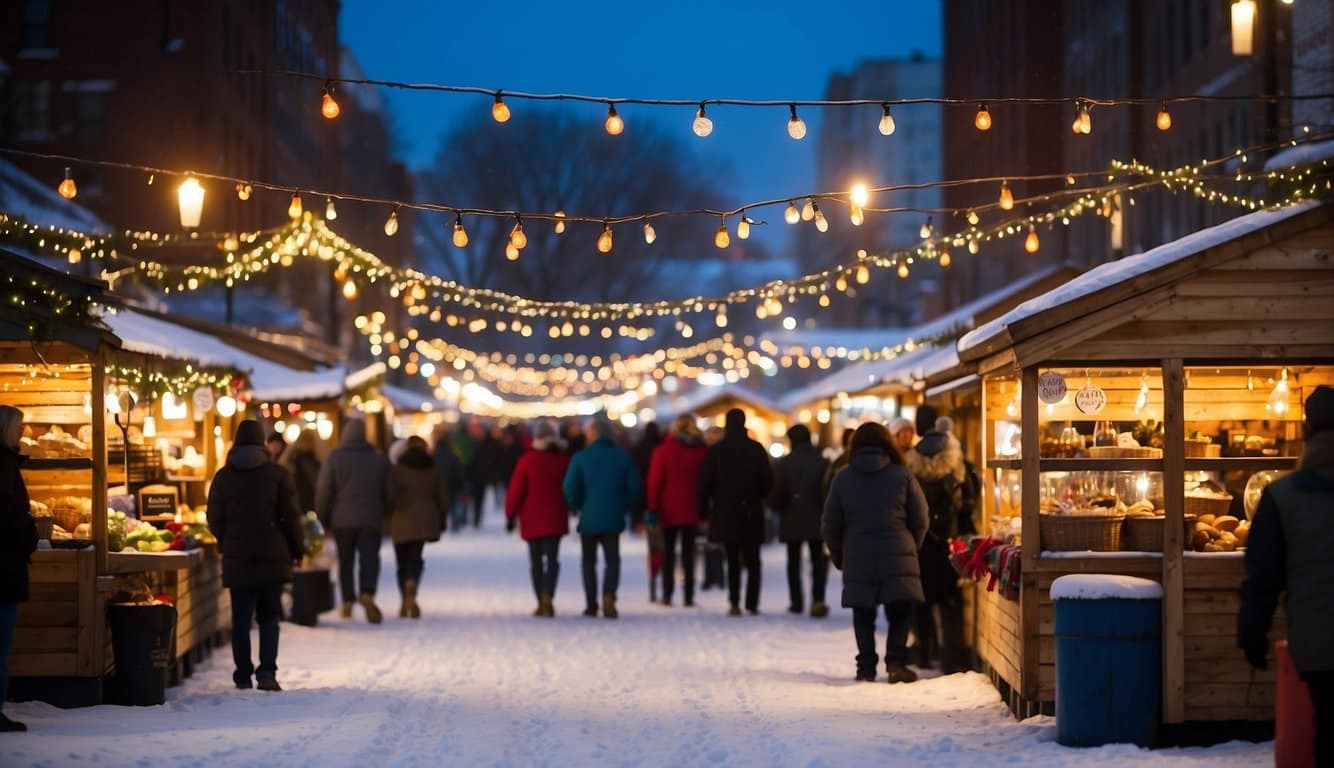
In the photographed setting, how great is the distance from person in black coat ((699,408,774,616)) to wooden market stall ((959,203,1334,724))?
7143 millimetres

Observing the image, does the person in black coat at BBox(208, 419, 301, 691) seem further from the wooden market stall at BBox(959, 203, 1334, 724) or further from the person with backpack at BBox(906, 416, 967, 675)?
the wooden market stall at BBox(959, 203, 1334, 724)

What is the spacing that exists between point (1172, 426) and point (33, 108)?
123ft

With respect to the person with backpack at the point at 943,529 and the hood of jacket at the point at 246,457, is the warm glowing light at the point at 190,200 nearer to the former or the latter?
the hood of jacket at the point at 246,457

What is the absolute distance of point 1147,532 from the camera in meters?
12.0

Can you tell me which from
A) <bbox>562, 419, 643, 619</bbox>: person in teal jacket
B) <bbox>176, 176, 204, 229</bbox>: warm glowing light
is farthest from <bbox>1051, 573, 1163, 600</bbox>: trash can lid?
<bbox>562, 419, 643, 619</bbox>: person in teal jacket

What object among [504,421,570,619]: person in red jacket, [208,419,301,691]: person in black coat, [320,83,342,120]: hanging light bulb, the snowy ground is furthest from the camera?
[504,421,570,619]: person in red jacket

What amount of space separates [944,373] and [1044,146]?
28.7m

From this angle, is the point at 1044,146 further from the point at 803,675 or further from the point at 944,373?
the point at 803,675

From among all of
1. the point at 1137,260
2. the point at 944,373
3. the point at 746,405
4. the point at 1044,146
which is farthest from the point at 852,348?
the point at 1137,260

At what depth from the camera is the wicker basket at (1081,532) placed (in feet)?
39.5

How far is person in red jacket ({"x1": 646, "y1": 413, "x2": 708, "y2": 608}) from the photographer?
68.6 ft

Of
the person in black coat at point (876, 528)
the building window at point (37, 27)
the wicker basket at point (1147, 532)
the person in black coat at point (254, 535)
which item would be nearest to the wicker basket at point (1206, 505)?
the wicker basket at point (1147, 532)

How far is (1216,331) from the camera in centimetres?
1184

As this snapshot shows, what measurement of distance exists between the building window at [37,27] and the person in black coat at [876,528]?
35.0 m
